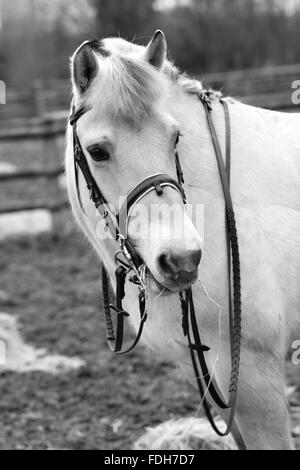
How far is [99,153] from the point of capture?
2.12 m

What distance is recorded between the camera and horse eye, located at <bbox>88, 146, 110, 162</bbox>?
2102 mm

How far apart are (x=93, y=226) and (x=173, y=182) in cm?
55

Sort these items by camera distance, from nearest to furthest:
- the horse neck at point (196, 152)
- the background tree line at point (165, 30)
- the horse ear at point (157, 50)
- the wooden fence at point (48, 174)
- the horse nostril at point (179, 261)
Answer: the horse nostril at point (179, 261), the horse ear at point (157, 50), the horse neck at point (196, 152), the wooden fence at point (48, 174), the background tree line at point (165, 30)

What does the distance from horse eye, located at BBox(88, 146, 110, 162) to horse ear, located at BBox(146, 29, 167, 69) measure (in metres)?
0.41

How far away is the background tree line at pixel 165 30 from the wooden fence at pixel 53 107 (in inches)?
186

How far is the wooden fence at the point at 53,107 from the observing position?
25.1 ft

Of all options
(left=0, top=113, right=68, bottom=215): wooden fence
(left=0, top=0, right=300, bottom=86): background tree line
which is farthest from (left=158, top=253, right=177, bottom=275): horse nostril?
(left=0, top=0, right=300, bottom=86): background tree line

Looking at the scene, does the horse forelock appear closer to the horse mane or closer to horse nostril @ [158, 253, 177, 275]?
the horse mane

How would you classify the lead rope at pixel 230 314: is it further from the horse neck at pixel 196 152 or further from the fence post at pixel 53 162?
the fence post at pixel 53 162

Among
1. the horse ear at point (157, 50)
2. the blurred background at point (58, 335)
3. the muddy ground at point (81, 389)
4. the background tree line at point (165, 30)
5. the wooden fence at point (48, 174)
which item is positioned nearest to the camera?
the horse ear at point (157, 50)

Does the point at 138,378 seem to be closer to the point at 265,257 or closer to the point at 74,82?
the point at 265,257

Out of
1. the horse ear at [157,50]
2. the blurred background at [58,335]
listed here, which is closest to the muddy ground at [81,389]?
the blurred background at [58,335]
